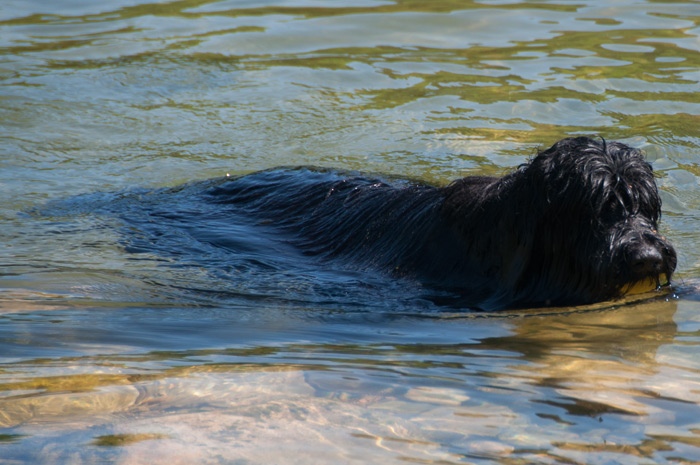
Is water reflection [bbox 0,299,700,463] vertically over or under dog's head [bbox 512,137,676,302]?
under

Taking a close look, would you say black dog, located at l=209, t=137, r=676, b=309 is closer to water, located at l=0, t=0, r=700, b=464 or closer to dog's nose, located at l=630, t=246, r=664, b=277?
dog's nose, located at l=630, t=246, r=664, b=277

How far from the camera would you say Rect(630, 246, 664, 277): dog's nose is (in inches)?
203

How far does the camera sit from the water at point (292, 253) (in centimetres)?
350

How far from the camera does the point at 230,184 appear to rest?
324 inches

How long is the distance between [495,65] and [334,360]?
898 centimetres

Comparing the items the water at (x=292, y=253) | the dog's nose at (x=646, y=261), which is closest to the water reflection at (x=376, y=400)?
the water at (x=292, y=253)

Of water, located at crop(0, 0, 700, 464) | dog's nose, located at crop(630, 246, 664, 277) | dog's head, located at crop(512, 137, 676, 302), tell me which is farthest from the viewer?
dog's head, located at crop(512, 137, 676, 302)

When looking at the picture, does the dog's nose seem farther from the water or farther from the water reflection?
the water reflection

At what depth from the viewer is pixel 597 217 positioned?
534 centimetres

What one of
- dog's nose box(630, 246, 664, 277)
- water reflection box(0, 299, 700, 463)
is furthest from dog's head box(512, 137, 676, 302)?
water reflection box(0, 299, 700, 463)

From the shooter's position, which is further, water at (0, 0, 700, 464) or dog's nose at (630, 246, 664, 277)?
dog's nose at (630, 246, 664, 277)

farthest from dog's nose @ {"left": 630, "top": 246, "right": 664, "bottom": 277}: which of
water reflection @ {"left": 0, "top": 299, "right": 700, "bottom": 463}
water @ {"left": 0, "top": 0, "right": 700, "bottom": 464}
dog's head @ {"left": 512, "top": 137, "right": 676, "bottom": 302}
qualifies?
water reflection @ {"left": 0, "top": 299, "right": 700, "bottom": 463}

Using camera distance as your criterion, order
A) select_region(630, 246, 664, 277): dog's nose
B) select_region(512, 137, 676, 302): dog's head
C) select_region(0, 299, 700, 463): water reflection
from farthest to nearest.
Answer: select_region(512, 137, 676, 302): dog's head, select_region(630, 246, 664, 277): dog's nose, select_region(0, 299, 700, 463): water reflection

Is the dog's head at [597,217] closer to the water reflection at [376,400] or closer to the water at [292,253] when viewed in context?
the water at [292,253]
